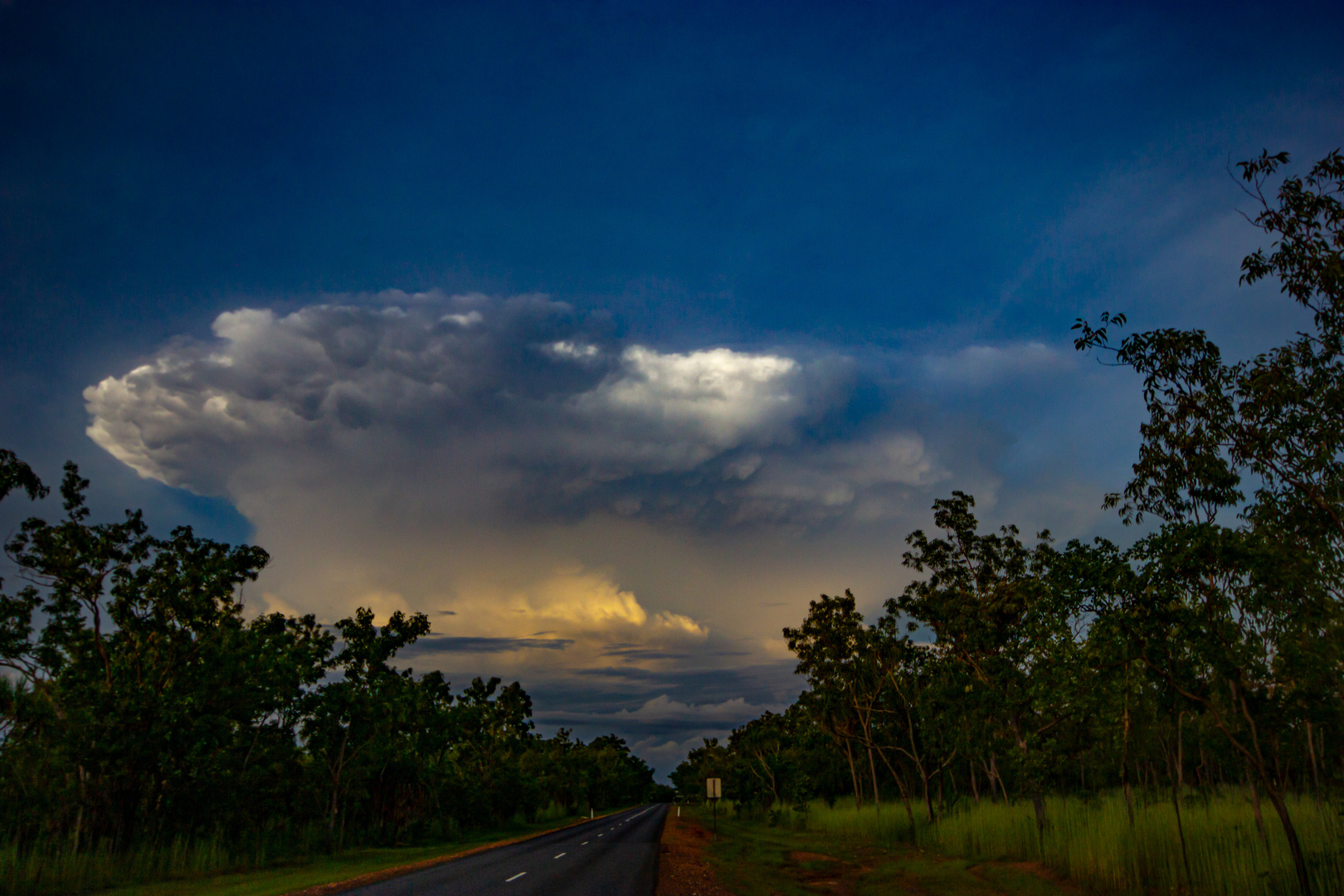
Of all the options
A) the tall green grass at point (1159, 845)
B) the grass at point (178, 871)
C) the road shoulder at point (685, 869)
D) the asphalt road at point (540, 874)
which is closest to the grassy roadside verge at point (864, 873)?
the road shoulder at point (685, 869)

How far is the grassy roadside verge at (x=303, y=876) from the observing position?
68.8 ft

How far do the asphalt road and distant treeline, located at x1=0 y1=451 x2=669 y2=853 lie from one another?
10.7m

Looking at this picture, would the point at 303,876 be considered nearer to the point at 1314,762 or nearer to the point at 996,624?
the point at 996,624

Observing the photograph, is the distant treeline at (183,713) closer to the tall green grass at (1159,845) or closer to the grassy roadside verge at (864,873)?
the grassy roadside verge at (864,873)

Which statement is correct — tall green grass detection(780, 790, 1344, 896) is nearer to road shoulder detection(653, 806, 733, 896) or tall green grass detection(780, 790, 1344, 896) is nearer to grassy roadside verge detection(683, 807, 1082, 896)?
grassy roadside verge detection(683, 807, 1082, 896)

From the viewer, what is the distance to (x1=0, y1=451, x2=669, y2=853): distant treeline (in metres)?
28.7

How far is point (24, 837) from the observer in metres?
27.2

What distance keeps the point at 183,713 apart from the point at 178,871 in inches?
242

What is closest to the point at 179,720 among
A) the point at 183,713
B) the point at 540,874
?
the point at 183,713

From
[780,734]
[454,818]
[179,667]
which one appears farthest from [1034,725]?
[780,734]

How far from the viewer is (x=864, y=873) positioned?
90.8 feet

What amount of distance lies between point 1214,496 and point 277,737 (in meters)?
40.4

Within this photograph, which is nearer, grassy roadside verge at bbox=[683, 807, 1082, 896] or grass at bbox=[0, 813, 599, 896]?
grass at bbox=[0, 813, 599, 896]

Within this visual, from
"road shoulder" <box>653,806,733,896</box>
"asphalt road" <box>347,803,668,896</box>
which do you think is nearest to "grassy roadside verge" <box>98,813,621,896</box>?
"asphalt road" <box>347,803,668,896</box>
